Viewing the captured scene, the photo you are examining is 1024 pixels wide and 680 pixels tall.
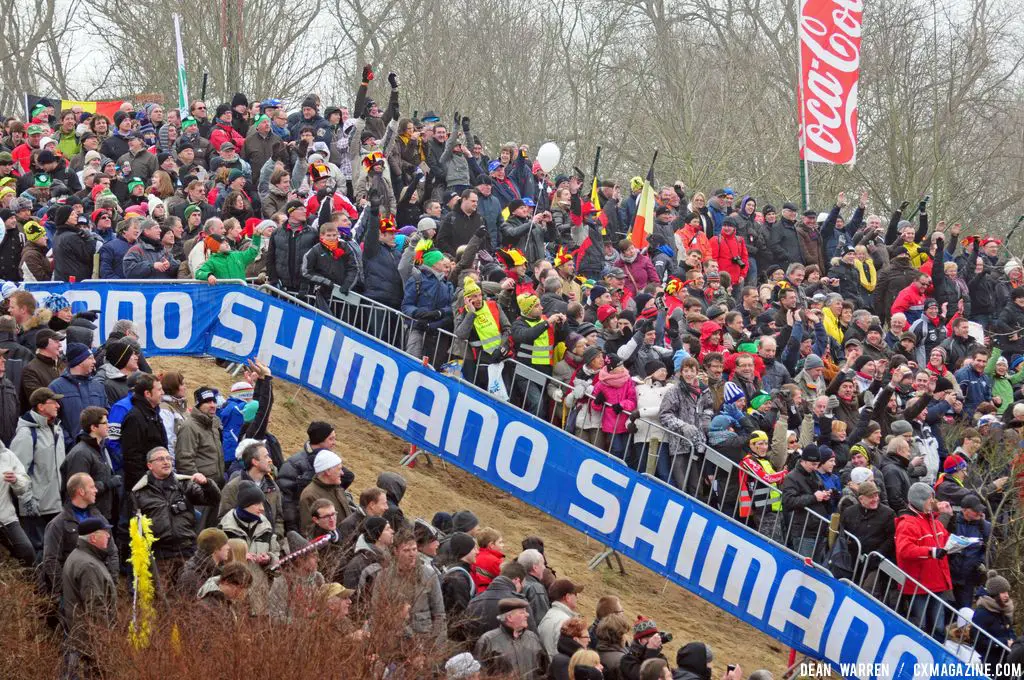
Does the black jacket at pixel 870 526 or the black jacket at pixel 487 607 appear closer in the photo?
the black jacket at pixel 487 607

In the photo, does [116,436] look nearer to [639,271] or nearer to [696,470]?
[696,470]

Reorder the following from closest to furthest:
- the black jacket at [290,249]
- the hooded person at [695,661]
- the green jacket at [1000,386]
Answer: the hooded person at [695,661] < the black jacket at [290,249] < the green jacket at [1000,386]

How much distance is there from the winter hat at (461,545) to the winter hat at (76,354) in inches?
128

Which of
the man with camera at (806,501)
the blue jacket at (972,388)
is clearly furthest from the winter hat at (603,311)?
the blue jacket at (972,388)

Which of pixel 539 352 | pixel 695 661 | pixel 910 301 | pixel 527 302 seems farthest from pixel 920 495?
pixel 910 301

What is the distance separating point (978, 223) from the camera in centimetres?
4138

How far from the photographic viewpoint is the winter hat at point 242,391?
14008mm

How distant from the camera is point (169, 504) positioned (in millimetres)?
11531

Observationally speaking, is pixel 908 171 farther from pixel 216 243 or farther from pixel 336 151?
pixel 216 243

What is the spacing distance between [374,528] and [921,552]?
6.50 meters

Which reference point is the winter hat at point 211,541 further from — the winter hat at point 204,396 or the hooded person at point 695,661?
the hooded person at point 695,661

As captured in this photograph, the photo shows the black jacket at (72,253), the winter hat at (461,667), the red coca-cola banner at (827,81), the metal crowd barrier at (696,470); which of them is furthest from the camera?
the red coca-cola banner at (827,81)

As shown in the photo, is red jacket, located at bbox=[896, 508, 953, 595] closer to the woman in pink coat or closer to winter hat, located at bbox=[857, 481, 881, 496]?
winter hat, located at bbox=[857, 481, 881, 496]

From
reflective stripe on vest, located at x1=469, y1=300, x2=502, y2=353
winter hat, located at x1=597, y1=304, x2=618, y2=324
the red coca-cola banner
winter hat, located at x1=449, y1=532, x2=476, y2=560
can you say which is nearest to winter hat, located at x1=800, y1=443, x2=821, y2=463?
winter hat, located at x1=597, y1=304, x2=618, y2=324
